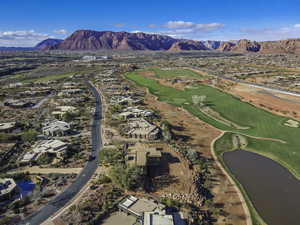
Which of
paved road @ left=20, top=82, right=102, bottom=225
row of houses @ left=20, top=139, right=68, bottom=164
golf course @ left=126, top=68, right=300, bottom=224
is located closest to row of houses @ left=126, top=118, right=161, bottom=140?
paved road @ left=20, top=82, right=102, bottom=225

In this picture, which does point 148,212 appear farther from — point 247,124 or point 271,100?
point 271,100

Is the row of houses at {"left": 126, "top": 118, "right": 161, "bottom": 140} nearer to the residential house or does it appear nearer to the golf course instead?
the golf course

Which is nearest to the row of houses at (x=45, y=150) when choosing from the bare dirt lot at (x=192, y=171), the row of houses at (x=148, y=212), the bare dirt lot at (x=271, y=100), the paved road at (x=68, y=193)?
the paved road at (x=68, y=193)

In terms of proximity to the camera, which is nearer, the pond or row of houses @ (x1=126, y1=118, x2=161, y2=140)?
the pond

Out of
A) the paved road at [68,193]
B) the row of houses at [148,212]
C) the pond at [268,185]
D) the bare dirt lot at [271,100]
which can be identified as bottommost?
the pond at [268,185]

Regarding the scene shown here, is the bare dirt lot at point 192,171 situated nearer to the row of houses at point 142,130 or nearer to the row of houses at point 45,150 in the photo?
the row of houses at point 142,130

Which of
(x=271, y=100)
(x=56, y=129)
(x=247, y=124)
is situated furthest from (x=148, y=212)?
(x=271, y=100)

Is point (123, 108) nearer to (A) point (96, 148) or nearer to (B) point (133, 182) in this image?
(A) point (96, 148)
